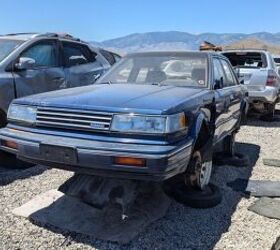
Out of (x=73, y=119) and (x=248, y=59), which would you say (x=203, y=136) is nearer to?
(x=73, y=119)

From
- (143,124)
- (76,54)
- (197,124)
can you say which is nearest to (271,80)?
(76,54)

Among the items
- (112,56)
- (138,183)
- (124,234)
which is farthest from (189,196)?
(112,56)

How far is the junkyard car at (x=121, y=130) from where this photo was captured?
3.66 meters

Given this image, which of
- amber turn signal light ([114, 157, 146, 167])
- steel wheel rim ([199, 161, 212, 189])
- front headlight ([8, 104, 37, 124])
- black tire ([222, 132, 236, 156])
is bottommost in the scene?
black tire ([222, 132, 236, 156])

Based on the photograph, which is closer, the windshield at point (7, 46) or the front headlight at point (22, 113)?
the front headlight at point (22, 113)

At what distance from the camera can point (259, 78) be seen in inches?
413

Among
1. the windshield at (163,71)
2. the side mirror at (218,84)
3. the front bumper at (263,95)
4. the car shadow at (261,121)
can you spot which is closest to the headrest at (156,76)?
the windshield at (163,71)

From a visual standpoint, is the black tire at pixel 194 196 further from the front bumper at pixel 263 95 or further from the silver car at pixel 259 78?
Result: the front bumper at pixel 263 95

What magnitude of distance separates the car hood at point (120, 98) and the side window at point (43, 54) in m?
2.11

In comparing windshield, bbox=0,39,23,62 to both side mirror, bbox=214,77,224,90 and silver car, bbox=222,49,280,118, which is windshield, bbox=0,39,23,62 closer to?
side mirror, bbox=214,77,224,90

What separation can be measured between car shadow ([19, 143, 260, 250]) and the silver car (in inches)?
222

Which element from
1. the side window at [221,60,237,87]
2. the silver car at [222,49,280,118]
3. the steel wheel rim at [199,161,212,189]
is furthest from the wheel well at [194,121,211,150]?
the silver car at [222,49,280,118]

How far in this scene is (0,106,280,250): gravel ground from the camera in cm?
386

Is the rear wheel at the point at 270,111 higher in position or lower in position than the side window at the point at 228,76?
lower
